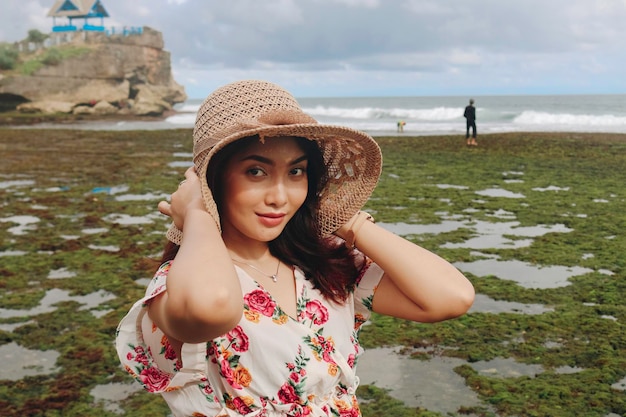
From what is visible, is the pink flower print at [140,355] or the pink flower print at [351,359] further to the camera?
the pink flower print at [351,359]

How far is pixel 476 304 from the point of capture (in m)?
5.54

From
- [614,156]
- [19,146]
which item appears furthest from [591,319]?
[19,146]

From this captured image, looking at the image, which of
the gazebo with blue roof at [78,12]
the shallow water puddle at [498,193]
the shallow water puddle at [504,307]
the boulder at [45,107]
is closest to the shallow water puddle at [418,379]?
the shallow water puddle at [504,307]

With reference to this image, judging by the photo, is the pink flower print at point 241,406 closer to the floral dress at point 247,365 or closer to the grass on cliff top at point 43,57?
the floral dress at point 247,365

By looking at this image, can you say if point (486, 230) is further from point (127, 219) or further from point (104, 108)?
point (104, 108)

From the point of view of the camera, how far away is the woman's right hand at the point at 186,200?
5.66 ft

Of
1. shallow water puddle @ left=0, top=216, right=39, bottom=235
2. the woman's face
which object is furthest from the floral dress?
shallow water puddle @ left=0, top=216, right=39, bottom=235

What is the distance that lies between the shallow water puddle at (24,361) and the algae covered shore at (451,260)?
1 cm

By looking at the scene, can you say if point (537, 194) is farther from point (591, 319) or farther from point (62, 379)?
point (62, 379)

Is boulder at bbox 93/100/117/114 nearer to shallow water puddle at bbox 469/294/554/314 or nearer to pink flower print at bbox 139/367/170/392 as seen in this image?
shallow water puddle at bbox 469/294/554/314

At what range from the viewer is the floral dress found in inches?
62.9

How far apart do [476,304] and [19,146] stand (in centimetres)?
1911

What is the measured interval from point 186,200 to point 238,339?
419 millimetres

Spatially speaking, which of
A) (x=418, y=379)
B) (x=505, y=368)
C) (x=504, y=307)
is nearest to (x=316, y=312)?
(x=418, y=379)
